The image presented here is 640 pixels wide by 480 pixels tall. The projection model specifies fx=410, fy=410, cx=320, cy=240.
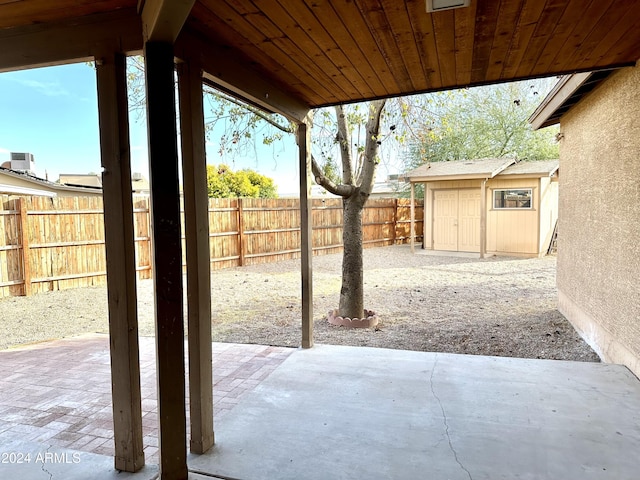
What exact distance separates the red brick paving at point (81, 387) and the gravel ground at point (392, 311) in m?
0.83

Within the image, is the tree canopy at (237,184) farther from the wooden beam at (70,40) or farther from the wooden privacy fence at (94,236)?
the wooden beam at (70,40)

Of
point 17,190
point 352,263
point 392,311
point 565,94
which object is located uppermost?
point 565,94

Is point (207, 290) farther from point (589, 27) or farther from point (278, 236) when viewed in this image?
point (278, 236)

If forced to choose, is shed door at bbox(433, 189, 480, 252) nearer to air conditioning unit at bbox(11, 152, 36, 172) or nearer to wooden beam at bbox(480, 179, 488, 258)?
wooden beam at bbox(480, 179, 488, 258)

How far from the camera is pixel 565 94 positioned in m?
4.55

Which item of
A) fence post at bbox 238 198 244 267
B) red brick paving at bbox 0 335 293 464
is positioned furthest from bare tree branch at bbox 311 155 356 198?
fence post at bbox 238 198 244 267

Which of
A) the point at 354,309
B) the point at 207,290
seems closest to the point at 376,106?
the point at 354,309

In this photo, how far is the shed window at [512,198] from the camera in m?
11.6

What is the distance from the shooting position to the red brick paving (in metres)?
2.54

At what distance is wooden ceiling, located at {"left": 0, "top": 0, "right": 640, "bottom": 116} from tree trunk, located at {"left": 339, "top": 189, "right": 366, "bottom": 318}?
280 centimetres

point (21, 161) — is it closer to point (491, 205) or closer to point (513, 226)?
point (491, 205)

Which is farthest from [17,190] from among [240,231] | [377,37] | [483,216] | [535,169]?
[535,169]

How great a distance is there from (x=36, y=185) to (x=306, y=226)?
1000 centimetres

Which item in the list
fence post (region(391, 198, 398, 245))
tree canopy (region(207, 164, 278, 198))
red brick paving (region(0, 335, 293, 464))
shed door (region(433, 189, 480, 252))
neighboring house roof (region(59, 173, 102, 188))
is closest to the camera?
red brick paving (region(0, 335, 293, 464))
